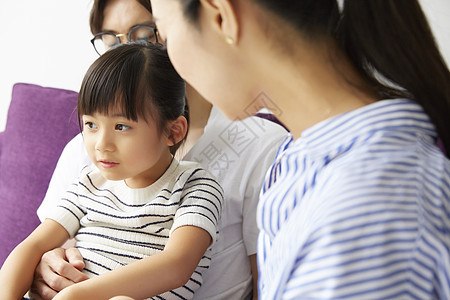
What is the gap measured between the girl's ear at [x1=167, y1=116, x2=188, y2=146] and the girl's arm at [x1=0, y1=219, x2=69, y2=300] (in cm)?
34

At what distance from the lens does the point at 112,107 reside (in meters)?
1.10

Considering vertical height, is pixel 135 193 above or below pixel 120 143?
below

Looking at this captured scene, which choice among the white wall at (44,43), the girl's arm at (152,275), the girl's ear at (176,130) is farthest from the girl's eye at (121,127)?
the white wall at (44,43)

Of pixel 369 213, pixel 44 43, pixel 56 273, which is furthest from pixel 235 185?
pixel 44 43

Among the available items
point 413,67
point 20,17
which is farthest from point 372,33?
point 20,17

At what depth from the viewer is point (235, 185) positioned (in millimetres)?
1261

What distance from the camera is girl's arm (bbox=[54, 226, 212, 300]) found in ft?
3.11

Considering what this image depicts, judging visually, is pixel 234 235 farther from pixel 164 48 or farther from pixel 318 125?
pixel 318 125

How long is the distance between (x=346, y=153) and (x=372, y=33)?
170mm

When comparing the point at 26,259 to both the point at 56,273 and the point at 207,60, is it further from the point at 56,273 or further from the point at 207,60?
the point at 207,60

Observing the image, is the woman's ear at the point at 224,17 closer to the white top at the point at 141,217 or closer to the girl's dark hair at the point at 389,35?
the girl's dark hair at the point at 389,35

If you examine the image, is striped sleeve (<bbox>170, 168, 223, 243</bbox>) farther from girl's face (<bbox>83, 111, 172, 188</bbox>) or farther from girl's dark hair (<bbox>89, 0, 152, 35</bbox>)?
girl's dark hair (<bbox>89, 0, 152, 35</bbox>)

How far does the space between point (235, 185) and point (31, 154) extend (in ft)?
2.54

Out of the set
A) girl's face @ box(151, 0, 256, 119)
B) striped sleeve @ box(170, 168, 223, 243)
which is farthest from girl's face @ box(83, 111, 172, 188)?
girl's face @ box(151, 0, 256, 119)
